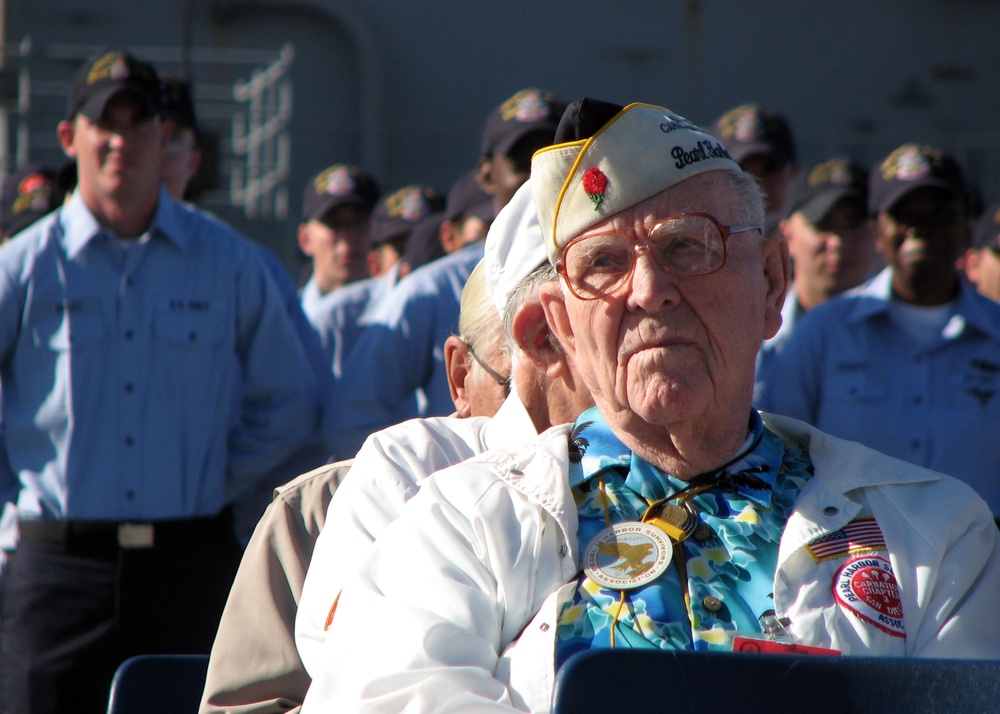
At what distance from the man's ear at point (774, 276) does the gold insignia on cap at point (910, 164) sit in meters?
2.58

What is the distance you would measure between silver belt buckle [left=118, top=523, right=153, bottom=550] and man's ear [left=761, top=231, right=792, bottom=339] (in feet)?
7.90

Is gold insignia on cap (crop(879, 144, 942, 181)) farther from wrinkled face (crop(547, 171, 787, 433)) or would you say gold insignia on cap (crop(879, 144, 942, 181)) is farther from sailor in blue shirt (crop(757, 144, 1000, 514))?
wrinkled face (crop(547, 171, 787, 433))

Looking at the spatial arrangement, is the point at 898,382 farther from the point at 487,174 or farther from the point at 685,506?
the point at 685,506

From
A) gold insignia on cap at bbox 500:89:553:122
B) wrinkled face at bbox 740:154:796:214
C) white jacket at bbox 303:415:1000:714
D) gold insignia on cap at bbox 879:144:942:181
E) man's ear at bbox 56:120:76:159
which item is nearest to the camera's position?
white jacket at bbox 303:415:1000:714

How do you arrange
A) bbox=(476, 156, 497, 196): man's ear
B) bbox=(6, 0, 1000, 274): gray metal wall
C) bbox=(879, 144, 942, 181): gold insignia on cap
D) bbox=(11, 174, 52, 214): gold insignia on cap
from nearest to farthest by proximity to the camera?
bbox=(879, 144, 942, 181): gold insignia on cap < bbox=(476, 156, 497, 196): man's ear < bbox=(11, 174, 52, 214): gold insignia on cap < bbox=(6, 0, 1000, 274): gray metal wall

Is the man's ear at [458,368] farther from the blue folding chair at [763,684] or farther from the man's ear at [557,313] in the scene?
the blue folding chair at [763,684]

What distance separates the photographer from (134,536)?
4051mm

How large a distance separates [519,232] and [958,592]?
3.19 feet

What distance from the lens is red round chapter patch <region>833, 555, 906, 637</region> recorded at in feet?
6.32

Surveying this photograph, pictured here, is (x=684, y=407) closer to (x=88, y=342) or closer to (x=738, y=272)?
(x=738, y=272)

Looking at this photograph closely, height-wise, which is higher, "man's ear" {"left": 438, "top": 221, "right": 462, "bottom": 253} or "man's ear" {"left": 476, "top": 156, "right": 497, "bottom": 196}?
"man's ear" {"left": 476, "top": 156, "right": 497, "bottom": 196}

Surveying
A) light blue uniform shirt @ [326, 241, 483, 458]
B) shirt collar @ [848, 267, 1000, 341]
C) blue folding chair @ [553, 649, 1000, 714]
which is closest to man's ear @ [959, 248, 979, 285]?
shirt collar @ [848, 267, 1000, 341]

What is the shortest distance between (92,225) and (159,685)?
2221 millimetres

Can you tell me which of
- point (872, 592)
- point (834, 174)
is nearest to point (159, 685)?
point (872, 592)
